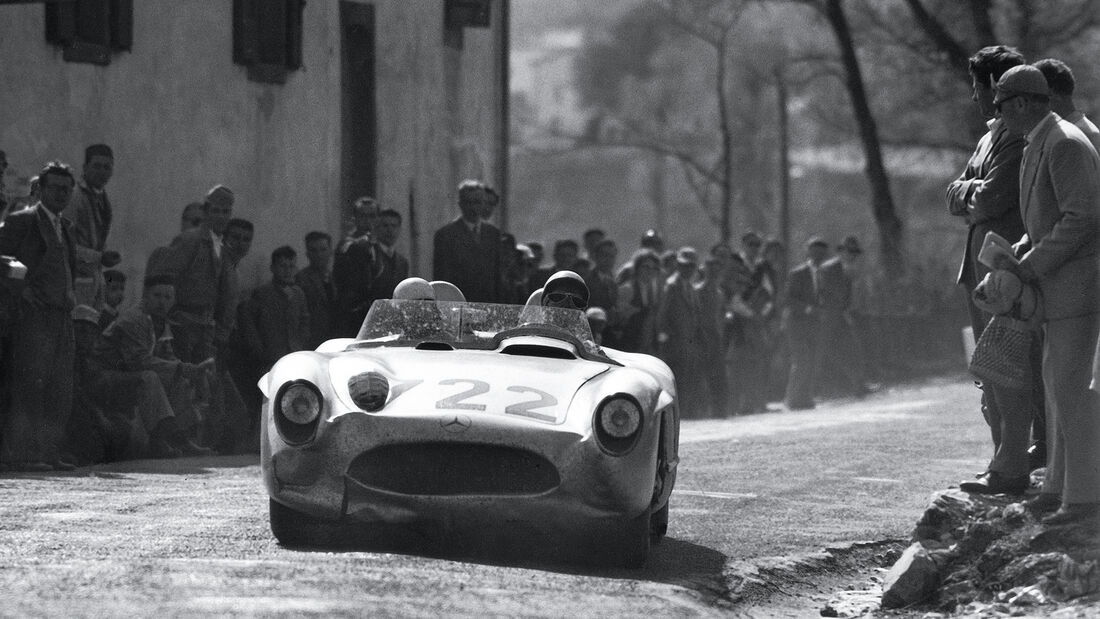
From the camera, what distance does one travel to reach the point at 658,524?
8.98m

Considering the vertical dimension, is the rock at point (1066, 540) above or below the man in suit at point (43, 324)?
below

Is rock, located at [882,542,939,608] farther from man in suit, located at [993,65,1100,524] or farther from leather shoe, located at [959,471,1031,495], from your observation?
leather shoe, located at [959,471,1031,495]

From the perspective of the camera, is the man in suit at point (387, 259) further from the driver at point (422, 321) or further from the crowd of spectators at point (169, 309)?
the driver at point (422, 321)

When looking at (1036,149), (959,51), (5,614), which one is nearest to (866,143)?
(959,51)

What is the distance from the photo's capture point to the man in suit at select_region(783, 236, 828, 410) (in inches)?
883

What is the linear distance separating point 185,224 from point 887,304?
18124 mm

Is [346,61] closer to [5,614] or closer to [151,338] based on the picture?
[151,338]

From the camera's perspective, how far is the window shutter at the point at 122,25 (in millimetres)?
16781

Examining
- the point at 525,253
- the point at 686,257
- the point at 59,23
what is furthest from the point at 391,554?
the point at 686,257

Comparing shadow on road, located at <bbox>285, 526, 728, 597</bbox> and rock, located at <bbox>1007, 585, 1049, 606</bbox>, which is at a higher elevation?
shadow on road, located at <bbox>285, 526, 728, 597</bbox>

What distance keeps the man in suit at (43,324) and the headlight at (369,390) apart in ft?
14.1

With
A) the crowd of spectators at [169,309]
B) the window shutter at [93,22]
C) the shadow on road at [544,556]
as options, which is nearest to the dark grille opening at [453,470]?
the shadow on road at [544,556]

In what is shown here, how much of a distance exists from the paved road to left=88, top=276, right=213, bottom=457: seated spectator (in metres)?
0.58

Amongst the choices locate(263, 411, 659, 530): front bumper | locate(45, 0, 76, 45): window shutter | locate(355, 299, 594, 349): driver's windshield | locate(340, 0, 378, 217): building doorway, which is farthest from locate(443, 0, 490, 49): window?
locate(263, 411, 659, 530): front bumper
